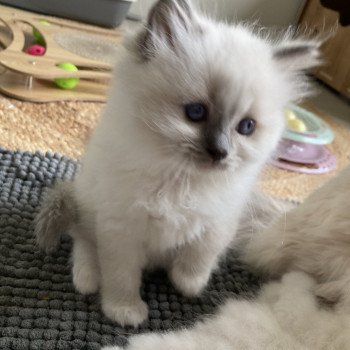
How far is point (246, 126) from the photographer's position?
25.8 inches

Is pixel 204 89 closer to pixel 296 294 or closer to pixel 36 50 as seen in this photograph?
pixel 296 294

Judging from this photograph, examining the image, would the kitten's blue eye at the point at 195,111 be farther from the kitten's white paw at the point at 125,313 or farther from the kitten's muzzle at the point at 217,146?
the kitten's white paw at the point at 125,313

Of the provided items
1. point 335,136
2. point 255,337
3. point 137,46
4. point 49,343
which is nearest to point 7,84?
point 137,46

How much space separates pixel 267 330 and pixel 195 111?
0.32 meters

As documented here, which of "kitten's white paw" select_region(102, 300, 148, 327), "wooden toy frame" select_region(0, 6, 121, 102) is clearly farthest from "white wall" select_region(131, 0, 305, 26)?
"kitten's white paw" select_region(102, 300, 148, 327)

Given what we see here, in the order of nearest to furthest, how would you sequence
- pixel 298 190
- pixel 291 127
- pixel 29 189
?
1. pixel 29 189
2. pixel 298 190
3. pixel 291 127

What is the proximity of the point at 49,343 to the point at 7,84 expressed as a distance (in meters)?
1.08

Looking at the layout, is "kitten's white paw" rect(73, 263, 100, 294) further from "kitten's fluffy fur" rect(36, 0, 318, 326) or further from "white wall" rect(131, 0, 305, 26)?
"white wall" rect(131, 0, 305, 26)

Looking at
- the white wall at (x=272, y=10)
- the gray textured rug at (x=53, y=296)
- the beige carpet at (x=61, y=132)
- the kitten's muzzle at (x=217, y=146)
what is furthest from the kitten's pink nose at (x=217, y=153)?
the white wall at (x=272, y=10)

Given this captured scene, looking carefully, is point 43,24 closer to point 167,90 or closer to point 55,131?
point 55,131

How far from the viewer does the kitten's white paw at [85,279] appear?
73 centimetres

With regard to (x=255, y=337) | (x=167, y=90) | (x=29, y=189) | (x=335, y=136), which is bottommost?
(x=335, y=136)

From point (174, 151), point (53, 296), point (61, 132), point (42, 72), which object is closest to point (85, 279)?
point (53, 296)

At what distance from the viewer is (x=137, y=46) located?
67 cm
